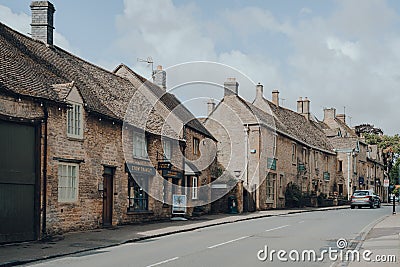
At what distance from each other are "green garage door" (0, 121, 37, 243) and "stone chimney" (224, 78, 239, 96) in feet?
87.1

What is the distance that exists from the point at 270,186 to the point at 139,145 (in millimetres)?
19168

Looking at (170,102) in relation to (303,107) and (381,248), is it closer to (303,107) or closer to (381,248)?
(381,248)

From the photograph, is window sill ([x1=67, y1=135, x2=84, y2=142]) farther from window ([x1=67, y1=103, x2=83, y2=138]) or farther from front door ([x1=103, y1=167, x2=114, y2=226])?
front door ([x1=103, y1=167, x2=114, y2=226])

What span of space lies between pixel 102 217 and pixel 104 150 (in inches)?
105

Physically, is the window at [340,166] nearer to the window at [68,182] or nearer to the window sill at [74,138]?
the window sill at [74,138]

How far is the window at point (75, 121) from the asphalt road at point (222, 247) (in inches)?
197

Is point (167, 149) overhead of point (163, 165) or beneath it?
overhead

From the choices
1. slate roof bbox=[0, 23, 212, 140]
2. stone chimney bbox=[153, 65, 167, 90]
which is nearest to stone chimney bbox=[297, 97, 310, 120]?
stone chimney bbox=[153, 65, 167, 90]

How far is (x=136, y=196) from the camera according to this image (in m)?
25.6

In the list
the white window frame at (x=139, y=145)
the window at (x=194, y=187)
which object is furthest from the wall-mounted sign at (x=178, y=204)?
the white window frame at (x=139, y=145)

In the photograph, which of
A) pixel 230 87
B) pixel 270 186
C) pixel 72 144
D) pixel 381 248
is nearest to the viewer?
pixel 381 248

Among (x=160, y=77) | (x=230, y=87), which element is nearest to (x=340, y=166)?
A: (x=230, y=87)

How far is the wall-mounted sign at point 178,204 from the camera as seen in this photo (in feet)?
93.6

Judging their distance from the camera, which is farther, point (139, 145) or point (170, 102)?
point (170, 102)
